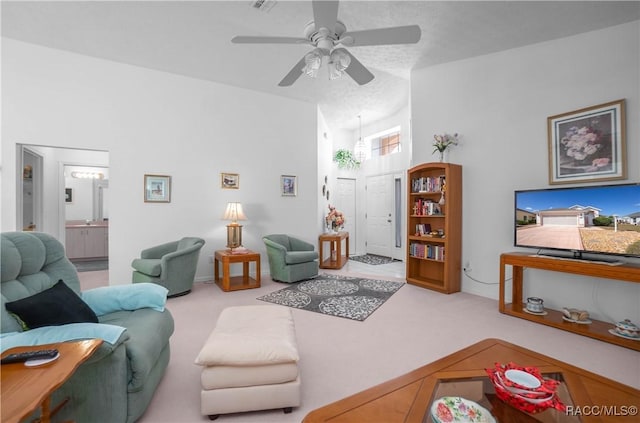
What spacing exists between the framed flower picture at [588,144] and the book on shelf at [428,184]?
124 cm

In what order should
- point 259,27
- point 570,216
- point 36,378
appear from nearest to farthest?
point 36,378, point 570,216, point 259,27

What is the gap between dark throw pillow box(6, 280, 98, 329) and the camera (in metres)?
1.40

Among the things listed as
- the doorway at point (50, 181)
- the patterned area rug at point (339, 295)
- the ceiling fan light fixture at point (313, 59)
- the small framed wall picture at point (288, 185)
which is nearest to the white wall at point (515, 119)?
the patterned area rug at point (339, 295)

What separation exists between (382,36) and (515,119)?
2.32 metres

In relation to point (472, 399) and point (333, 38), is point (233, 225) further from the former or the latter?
point (472, 399)

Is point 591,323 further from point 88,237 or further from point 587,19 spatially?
point 88,237

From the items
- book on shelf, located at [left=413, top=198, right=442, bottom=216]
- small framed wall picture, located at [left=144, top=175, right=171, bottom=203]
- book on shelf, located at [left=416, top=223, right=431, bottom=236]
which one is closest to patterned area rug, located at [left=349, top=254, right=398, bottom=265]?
book on shelf, located at [left=416, top=223, right=431, bottom=236]

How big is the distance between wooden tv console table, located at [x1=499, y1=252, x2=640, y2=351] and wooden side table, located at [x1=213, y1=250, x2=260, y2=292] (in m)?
3.27

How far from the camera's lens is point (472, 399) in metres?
1.25

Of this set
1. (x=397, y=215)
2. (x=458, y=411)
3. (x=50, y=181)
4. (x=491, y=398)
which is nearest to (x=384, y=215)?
(x=397, y=215)

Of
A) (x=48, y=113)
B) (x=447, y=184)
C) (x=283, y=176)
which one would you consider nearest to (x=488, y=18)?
(x=447, y=184)

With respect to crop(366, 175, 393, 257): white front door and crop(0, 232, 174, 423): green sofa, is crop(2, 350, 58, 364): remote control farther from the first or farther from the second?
crop(366, 175, 393, 257): white front door

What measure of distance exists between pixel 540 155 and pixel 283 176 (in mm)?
3902

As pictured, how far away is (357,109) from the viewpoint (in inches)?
238
